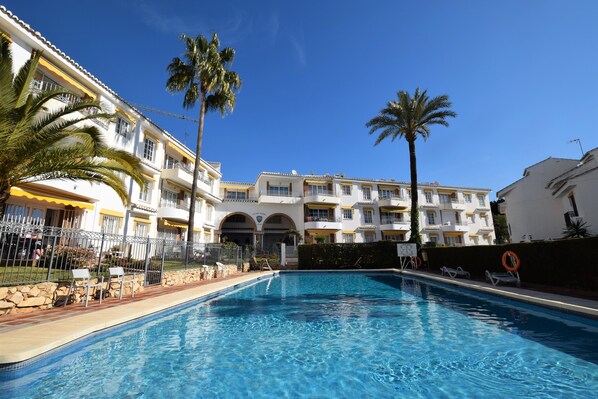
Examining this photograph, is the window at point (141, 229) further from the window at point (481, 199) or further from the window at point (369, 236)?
the window at point (481, 199)

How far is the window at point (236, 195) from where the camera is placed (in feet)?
121

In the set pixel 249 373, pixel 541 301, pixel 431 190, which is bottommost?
pixel 249 373

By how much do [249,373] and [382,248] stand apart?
23788 millimetres

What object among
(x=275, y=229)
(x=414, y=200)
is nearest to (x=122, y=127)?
(x=275, y=229)

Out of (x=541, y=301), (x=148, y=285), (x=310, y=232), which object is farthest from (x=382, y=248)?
(x=148, y=285)

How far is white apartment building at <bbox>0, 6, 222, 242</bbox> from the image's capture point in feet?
42.1

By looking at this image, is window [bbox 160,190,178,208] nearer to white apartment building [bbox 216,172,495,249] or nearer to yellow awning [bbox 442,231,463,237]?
white apartment building [bbox 216,172,495,249]

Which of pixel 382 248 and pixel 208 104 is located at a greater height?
pixel 208 104

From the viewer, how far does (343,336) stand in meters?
6.52

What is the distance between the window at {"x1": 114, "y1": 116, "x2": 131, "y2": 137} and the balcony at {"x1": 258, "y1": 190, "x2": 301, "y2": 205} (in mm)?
16945

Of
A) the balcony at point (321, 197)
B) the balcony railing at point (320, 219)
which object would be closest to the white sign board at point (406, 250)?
the balcony railing at point (320, 219)

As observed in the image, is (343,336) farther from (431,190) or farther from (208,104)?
(431,190)

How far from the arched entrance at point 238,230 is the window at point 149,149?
A: 1692 centimetres

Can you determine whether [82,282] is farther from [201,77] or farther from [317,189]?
[317,189]
